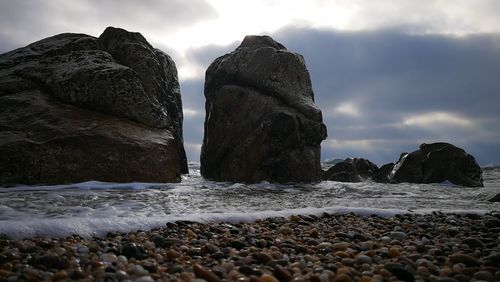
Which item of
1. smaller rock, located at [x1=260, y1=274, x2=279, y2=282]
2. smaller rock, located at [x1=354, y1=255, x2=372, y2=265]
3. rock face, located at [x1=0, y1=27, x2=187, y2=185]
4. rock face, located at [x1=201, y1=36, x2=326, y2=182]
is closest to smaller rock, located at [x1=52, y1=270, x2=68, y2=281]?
smaller rock, located at [x1=260, y1=274, x2=279, y2=282]

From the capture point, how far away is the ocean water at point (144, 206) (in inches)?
155

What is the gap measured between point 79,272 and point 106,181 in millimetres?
5226

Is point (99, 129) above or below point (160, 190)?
above

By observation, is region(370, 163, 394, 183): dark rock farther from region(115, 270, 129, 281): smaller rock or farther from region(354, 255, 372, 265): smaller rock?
region(115, 270, 129, 281): smaller rock

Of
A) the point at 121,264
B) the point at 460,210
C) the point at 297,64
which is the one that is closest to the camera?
the point at 121,264

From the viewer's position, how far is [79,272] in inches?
102

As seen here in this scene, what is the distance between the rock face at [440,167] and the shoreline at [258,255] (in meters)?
9.49

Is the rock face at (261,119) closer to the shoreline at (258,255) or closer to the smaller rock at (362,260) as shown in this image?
the shoreline at (258,255)

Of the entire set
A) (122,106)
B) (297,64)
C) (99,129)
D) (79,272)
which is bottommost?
(79,272)

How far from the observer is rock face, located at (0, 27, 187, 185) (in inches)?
285

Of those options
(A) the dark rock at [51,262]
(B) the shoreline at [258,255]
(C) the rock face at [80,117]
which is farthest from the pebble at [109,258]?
(C) the rock face at [80,117]

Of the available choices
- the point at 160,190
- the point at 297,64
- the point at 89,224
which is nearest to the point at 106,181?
the point at 160,190

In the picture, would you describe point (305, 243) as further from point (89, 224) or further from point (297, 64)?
point (297, 64)

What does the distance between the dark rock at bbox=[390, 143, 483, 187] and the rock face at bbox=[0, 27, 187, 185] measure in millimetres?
9303
